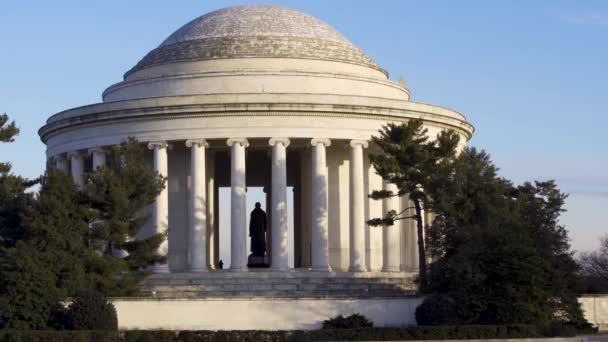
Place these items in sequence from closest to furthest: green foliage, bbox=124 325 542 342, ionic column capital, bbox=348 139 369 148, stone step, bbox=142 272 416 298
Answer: green foliage, bbox=124 325 542 342 → stone step, bbox=142 272 416 298 → ionic column capital, bbox=348 139 369 148

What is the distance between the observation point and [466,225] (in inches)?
2504

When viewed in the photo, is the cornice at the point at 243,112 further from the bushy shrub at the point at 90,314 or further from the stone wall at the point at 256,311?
the bushy shrub at the point at 90,314

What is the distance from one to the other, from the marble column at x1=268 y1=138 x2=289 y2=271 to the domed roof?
798 cm

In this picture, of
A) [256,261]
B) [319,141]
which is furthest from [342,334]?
[256,261]

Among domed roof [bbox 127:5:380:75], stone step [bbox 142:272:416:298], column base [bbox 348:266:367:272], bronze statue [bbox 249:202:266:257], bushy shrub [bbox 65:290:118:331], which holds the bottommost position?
bushy shrub [bbox 65:290:118:331]

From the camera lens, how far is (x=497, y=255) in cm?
5772

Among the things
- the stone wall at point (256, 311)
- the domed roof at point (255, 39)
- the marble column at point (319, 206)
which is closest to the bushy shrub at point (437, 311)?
the stone wall at point (256, 311)

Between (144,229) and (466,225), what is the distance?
2490 cm

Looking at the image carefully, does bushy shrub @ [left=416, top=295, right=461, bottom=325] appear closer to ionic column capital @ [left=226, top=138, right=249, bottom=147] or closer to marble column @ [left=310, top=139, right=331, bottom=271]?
marble column @ [left=310, top=139, right=331, bottom=271]

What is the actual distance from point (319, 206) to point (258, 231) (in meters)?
10.0

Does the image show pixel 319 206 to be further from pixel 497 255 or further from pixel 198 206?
pixel 497 255

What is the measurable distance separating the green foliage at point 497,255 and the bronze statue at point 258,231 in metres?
19.8

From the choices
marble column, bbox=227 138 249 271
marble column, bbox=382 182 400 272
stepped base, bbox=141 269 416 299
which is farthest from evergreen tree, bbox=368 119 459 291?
marble column, bbox=227 138 249 271

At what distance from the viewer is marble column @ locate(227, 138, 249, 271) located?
74.1 m
